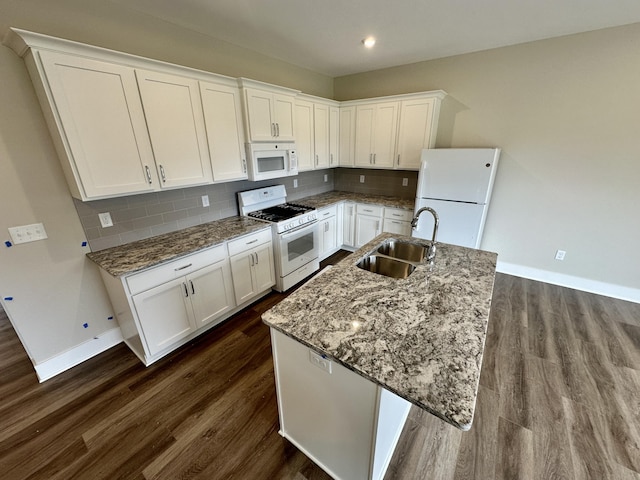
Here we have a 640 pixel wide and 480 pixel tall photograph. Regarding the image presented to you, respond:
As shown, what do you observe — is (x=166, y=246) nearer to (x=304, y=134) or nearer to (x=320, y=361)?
(x=320, y=361)

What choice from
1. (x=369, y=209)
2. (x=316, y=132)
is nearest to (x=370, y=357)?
(x=369, y=209)

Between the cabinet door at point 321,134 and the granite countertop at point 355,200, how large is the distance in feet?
1.69

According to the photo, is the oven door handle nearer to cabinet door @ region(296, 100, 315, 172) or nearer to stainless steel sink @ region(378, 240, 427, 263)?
cabinet door @ region(296, 100, 315, 172)

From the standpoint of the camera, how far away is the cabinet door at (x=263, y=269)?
2742 mm

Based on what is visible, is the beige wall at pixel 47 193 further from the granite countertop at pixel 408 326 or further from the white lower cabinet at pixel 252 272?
the granite countertop at pixel 408 326

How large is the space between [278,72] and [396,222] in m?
2.55

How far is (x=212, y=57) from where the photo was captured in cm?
259

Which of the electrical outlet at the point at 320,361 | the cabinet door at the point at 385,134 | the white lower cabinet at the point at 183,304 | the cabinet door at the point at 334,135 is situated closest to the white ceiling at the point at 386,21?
the cabinet door at the point at 385,134

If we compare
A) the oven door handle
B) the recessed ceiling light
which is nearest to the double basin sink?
the oven door handle

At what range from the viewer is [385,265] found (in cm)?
194

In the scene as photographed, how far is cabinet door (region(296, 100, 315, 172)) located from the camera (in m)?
3.30

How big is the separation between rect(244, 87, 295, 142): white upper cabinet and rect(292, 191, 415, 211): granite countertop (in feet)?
3.21

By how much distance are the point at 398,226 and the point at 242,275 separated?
2278mm

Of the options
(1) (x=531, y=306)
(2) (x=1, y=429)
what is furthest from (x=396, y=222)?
(2) (x=1, y=429)
